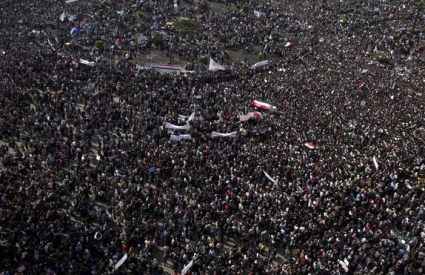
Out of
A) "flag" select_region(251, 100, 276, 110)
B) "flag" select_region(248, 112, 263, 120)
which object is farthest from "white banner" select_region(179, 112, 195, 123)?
"flag" select_region(251, 100, 276, 110)

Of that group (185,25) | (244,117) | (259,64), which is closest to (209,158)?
(244,117)

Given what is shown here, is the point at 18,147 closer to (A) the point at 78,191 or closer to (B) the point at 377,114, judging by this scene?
(A) the point at 78,191

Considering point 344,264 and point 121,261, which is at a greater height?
point 344,264

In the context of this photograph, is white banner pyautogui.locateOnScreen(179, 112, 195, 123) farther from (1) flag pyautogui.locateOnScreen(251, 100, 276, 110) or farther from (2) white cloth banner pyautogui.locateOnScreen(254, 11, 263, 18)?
(2) white cloth banner pyautogui.locateOnScreen(254, 11, 263, 18)

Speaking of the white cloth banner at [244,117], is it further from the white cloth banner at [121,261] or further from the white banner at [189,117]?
the white cloth banner at [121,261]

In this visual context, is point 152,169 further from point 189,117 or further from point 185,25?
point 185,25

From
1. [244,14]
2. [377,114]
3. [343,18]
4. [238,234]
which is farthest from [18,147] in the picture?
[343,18]

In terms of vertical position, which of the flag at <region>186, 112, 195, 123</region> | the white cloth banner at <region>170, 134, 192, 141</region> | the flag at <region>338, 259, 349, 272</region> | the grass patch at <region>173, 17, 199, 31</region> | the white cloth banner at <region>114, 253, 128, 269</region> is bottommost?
the grass patch at <region>173, 17, 199, 31</region>

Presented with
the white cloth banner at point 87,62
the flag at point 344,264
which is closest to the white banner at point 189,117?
the white cloth banner at point 87,62

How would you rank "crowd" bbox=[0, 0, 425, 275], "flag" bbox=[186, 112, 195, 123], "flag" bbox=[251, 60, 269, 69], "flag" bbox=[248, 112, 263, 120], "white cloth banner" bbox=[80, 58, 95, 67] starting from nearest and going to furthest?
"crowd" bbox=[0, 0, 425, 275] < "flag" bbox=[186, 112, 195, 123] < "flag" bbox=[248, 112, 263, 120] < "white cloth banner" bbox=[80, 58, 95, 67] < "flag" bbox=[251, 60, 269, 69]
